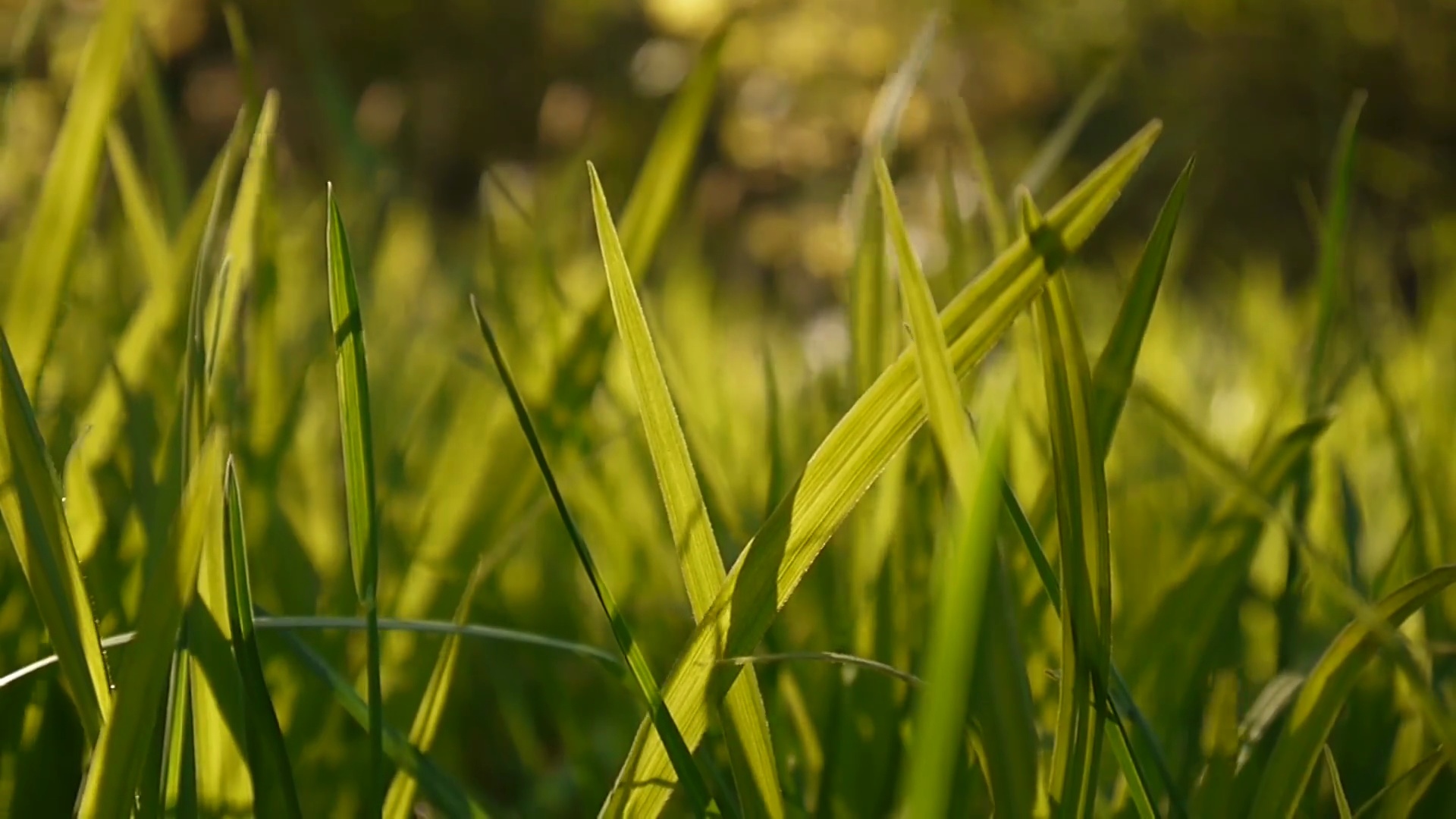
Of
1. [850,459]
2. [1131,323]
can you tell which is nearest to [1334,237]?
[1131,323]

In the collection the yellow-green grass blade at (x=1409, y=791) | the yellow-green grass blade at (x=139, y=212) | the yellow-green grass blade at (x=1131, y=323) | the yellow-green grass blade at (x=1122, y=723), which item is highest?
the yellow-green grass blade at (x=139, y=212)

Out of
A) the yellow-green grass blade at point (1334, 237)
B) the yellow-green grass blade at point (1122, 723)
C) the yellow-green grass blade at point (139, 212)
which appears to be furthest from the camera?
the yellow-green grass blade at point (139, 212)

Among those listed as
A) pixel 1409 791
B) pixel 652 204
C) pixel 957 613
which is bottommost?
pixel 1409 791

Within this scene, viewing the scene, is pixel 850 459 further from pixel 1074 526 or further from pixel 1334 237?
pixel 1334 237

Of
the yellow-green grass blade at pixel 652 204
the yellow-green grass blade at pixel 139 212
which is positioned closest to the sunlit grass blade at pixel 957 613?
the yellow-green grass blade at pixel 652 204

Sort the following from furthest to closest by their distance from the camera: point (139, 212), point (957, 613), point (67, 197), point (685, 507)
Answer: point (139, 212), point (67, 197), point (685, 507), point (957, 613)

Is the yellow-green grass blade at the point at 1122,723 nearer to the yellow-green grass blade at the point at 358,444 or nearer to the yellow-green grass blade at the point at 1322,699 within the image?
the yellow-green grass blade at the point at 1322,699

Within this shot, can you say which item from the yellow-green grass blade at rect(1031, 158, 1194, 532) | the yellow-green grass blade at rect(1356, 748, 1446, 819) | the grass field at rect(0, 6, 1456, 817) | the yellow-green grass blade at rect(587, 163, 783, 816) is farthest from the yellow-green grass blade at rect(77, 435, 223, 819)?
the yellow-green grass blade at rect(1356, 748, 1446, 819)

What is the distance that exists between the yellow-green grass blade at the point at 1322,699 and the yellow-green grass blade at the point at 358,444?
255mm

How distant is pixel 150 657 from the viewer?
0.29 metres

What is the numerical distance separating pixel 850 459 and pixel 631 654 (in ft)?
0.30

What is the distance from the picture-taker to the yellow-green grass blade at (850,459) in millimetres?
325

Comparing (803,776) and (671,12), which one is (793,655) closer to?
(803,776)

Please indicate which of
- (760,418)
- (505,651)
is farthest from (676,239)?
(505,651)
